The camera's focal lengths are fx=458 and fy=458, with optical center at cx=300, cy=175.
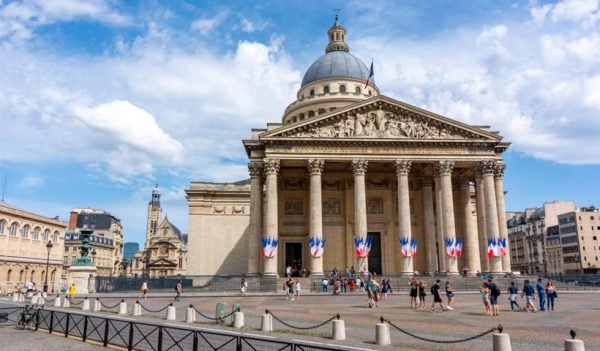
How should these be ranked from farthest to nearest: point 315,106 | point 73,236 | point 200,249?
point 73,236
point 315,106
point 200,249

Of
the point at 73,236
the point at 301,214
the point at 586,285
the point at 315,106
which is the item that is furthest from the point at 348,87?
the point at 73,236

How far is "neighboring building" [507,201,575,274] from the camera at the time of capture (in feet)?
290

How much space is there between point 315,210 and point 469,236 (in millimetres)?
15219

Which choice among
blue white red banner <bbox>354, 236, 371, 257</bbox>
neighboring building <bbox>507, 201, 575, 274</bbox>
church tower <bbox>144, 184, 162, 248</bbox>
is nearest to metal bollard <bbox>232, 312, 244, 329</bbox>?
blue white red banner <bbox>354, 236, 371, 257</bbox>

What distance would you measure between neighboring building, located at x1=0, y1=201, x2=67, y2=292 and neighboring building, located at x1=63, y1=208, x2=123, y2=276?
80.6 ft

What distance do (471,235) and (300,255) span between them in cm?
1664

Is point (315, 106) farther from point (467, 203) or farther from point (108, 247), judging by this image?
point (108, 247)

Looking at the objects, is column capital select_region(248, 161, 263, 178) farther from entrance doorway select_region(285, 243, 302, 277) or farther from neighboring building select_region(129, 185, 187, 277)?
neighboring building select_region(129, 185, 187, 277)

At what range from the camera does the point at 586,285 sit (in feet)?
133

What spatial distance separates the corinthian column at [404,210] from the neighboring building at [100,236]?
7834cm

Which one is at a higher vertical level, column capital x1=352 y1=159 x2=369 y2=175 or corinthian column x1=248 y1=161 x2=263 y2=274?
column capital x1=352 y1=159 x2=369 y2=175

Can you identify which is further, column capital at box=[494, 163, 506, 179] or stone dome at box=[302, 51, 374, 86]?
stone dome at box=[302, 51, 374, 86]

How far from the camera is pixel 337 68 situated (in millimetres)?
66938

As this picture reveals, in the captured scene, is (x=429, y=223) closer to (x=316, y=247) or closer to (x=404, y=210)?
(x=404, y=210)
